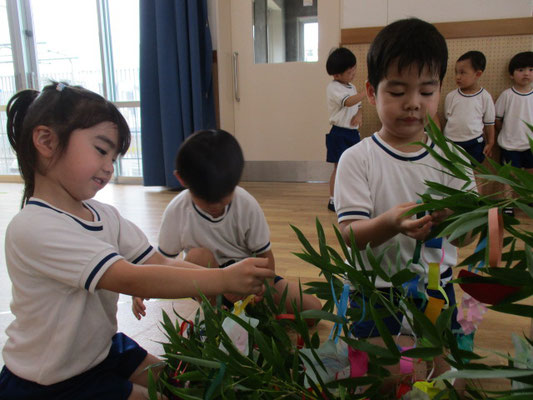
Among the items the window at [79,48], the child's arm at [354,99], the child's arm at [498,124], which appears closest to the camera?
the child's arm at [354,99]

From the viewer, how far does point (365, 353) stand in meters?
0.42

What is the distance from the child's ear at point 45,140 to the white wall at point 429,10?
2941 mm

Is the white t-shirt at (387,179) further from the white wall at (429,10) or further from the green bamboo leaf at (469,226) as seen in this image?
the white wall at (429,10)

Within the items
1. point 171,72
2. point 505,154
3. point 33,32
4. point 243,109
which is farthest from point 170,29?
point 505,154

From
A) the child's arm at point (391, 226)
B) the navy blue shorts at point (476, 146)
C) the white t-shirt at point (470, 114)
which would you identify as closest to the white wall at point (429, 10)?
the white t-shirt at point (470, 114)

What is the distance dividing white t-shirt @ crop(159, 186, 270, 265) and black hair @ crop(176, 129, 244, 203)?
196mm

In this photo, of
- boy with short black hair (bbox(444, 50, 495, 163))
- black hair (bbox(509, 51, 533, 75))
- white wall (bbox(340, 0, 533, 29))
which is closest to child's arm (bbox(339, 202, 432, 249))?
boy with short black hair (bbox(444, 50, 495, 163))

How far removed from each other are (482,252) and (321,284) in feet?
0.65

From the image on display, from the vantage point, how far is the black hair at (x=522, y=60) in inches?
107

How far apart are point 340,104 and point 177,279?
2.27 m

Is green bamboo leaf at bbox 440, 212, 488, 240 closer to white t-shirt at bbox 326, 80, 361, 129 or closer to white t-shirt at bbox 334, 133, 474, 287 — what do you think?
white t-shirt at bbox 334, 133, 474, 287

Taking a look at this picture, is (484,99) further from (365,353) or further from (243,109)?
(365,353)

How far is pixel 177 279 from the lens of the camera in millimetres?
713

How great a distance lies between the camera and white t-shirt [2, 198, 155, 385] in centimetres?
73
